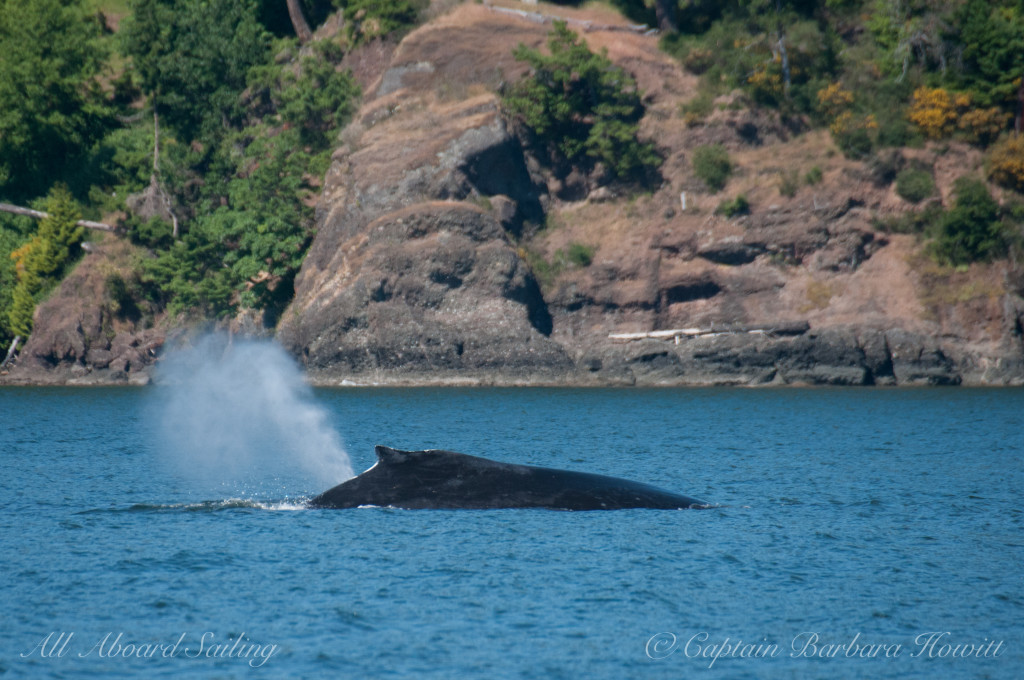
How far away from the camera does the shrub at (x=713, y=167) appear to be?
71.6 m

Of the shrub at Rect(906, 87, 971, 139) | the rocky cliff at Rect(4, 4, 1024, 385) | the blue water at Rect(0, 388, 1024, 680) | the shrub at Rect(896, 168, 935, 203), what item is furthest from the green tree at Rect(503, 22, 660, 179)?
the blue water at Rect(0, 388, 1024, 680)

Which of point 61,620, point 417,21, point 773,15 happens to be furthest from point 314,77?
point 61,620

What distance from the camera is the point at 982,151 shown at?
226 feet

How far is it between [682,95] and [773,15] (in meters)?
8.77

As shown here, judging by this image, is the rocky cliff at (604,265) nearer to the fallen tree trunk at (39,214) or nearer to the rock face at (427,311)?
the rock face at (427,311)

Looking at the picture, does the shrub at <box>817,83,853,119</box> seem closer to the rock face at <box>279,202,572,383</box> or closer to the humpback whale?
the rock face at <box>279,202,572,383</box>

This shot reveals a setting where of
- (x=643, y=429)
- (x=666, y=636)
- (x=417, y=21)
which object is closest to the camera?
(x=666, y=636)

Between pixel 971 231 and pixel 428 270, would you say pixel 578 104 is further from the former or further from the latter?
pixel 971 231

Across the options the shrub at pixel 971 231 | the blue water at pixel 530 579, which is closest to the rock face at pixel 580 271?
the shrub at pixel 971 231

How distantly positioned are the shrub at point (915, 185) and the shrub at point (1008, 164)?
3628 millimetres

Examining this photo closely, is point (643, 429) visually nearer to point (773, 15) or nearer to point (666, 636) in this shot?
point (666, 636)

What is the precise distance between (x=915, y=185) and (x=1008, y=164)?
550 centimetres

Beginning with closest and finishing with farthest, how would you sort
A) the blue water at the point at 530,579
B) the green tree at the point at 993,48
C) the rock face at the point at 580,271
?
the blue water at the point at 530,579, the rock face at the point at 580,271, the green tree at the point at 993,48

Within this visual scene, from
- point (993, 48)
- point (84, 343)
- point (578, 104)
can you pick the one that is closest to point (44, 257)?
point (84, 343)
